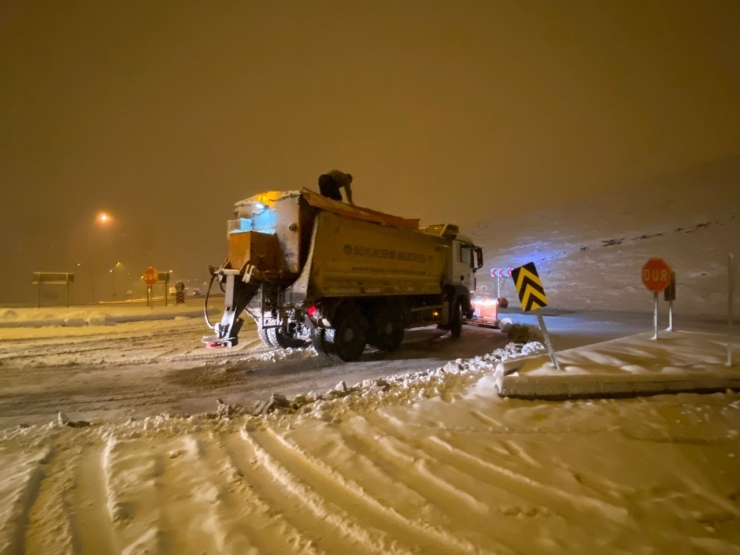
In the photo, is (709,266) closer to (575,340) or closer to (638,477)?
(575,340)

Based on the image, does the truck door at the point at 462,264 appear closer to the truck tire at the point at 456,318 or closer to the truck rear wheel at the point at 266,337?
the truck tire at the point at 456,318

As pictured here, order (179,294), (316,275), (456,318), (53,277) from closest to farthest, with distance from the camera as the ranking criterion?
1. (316,275)
2. (456,318)
3. (53,277)
4. (179,294)

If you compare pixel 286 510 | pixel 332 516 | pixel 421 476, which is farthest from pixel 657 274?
pixel 286 510

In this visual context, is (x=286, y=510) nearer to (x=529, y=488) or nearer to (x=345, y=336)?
(x=529, y=488)

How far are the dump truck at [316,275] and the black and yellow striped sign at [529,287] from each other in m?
4.24

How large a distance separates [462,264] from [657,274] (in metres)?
7.16

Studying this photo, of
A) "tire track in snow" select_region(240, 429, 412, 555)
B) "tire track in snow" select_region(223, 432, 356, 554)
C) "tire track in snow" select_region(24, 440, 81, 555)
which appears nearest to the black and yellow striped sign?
"tire track in snow" select_region(240, 429, 412, 555)

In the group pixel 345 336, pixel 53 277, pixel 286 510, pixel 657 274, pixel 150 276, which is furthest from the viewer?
pixel 150 276

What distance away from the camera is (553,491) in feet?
11.3

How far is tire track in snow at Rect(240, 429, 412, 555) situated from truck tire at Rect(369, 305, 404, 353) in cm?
708

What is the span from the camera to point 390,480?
145 inches

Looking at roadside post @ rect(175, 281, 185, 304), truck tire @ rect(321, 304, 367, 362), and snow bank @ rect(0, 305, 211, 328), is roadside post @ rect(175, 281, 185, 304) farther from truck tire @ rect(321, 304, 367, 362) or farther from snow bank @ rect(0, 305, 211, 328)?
truck tire @ rect(321, 304, 367, 362)

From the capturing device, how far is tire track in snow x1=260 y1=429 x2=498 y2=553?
2840 mm

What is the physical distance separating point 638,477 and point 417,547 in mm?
2070
